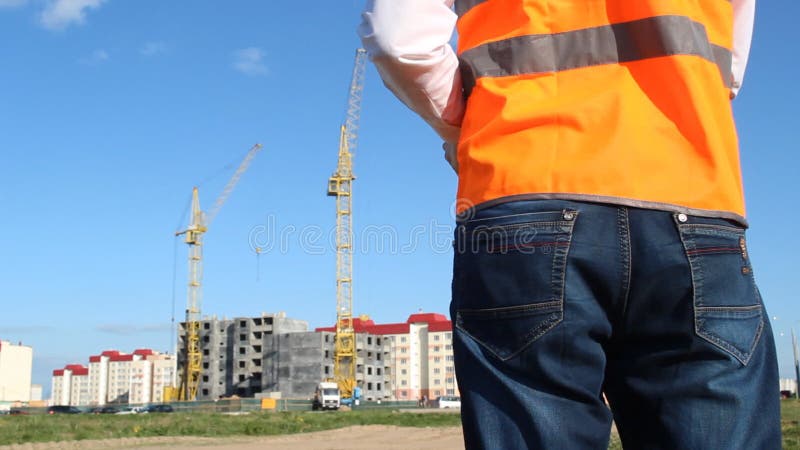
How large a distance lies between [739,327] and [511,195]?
458mm

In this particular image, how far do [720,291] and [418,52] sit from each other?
705mm

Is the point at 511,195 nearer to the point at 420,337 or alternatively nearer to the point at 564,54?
the point at 564,54

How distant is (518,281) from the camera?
4.61 ft

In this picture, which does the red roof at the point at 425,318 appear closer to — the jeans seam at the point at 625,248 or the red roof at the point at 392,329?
the red roof at the point at 392,329

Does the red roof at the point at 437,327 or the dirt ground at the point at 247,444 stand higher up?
the red roof at the point at 437,327

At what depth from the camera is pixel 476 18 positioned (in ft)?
5.49

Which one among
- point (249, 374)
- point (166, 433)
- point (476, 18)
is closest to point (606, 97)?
point (476, 18)

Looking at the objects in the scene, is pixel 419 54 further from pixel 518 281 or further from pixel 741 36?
pixel 741 36

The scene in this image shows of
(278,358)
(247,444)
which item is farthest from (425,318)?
(247,444)

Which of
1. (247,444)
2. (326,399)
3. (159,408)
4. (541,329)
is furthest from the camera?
(159,408)

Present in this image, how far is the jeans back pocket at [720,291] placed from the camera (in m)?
1.40

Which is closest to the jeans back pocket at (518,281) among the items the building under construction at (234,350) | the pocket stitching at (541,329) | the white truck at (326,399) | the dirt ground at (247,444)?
the pocket stitching at (541,329)

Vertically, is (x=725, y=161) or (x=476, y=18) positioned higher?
(x=476, y=18)

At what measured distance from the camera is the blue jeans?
54.6 inches
